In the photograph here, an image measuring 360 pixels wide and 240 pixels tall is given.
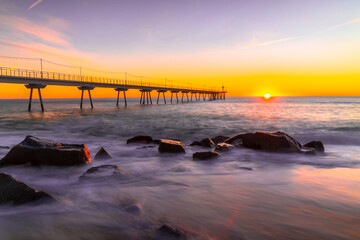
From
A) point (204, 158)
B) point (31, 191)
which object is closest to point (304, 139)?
point (204, 158)

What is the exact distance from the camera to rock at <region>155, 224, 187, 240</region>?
93.2 inches

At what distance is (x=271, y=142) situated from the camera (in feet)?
24.1

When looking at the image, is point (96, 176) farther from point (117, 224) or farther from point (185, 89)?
point (185, 89)

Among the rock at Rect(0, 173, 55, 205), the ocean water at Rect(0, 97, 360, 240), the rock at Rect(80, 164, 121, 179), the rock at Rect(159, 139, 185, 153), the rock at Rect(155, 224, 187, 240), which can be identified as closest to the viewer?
the rock at Rect(155, 224, 187, 240)

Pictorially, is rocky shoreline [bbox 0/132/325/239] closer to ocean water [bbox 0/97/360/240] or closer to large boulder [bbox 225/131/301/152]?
large boulder [bbox 225/131/301/152]

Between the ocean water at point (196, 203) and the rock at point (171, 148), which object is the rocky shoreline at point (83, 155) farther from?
the ocean water at point (196, 203)

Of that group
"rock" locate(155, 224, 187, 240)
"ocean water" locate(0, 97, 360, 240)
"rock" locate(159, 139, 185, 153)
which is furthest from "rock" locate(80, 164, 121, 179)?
"rock" locate(155, 224, 187, 240)

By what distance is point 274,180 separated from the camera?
4.49 meters

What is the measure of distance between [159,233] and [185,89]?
323 ft

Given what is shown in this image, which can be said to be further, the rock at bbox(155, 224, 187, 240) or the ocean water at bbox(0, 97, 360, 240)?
the ocean water at bbox(0, 97, 360, 240)

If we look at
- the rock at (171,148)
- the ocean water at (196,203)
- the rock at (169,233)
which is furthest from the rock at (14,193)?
the rock at (171,148)

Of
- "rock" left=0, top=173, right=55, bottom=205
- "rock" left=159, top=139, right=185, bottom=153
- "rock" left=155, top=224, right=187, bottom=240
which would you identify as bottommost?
"rock" left=159, top=139, right=185, bottom=153

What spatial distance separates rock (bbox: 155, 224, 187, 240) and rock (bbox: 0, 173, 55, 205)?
1.88m

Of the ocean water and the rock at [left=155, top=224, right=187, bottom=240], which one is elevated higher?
the rock at [left=155, top=224, right=187, bottom=240]
